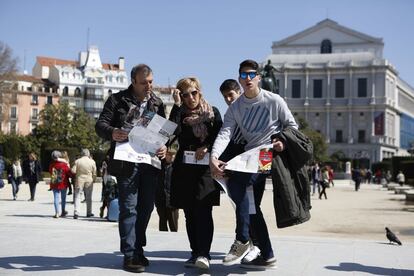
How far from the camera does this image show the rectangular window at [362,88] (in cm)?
9743

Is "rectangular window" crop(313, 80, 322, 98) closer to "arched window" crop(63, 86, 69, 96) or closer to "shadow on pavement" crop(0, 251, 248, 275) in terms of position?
"arched window" crop(63, 86, 69, 96)

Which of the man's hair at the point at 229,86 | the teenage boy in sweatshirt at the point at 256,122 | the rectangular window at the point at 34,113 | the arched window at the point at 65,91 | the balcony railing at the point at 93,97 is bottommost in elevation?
the teenage boy in sweatshirt at the point at 256,122

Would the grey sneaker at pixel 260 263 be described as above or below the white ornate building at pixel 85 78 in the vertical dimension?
below

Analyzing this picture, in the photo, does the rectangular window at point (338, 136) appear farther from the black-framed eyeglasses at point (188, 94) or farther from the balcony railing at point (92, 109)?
the black-framed eyeglasses at point (188, 94)

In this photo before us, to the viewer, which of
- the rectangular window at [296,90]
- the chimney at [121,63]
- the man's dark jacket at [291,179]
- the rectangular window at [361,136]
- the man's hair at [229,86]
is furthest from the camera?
the chimney at [121,63]

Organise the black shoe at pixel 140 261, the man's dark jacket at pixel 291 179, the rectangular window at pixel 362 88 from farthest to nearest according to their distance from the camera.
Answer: the rectangular window at pixel 362 88 → the black shoe at pixel 140 261 → the man's dark jacket at pixel 291 179

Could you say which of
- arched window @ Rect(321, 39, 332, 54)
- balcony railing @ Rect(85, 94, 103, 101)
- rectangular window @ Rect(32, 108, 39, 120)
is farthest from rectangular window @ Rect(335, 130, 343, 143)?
rectangular window @ Rect(32, 108, 39, 120)

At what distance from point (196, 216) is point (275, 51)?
4118 inches

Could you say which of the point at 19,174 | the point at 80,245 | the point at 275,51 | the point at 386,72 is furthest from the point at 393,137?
the point at 80,245

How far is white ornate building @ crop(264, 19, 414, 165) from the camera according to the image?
96250mm

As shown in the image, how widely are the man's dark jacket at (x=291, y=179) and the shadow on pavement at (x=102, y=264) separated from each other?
24.4 inches

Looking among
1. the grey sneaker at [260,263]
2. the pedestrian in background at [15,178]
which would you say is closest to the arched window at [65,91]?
the pedestrian in background at [15,178]

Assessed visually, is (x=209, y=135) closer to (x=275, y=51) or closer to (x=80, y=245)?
(x=80, y=245)

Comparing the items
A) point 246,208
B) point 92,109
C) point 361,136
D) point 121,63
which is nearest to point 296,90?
point 361,136
